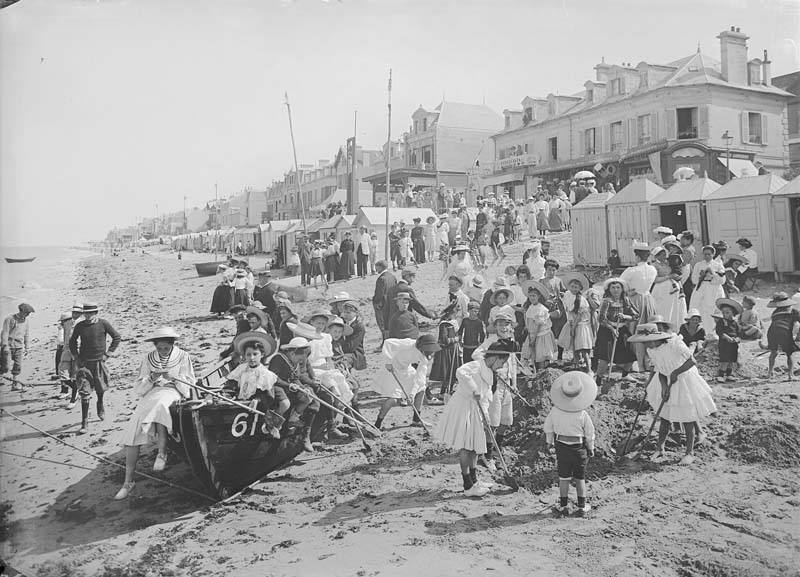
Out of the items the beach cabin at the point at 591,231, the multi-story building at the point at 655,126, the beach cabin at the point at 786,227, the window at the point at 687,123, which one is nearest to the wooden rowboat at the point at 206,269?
the beach cabin at the point at 591,231

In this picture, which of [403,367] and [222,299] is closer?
[403,367]

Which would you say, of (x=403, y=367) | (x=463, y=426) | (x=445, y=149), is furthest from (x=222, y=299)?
(x=445, y=149)

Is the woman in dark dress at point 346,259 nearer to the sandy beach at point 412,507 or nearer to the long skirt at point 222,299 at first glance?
the long skirt at point 222,299

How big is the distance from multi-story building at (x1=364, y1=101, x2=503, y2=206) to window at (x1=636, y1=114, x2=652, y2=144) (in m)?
5.35

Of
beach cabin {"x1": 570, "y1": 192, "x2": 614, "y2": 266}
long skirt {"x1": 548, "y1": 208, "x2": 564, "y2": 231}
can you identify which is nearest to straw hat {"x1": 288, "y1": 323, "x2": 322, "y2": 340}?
beach cabin {"x1": 570, "y1": 192, "x2": 614, "y2": 266}

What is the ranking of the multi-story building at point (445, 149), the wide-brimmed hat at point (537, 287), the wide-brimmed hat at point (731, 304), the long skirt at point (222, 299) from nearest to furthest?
the wide-brimmed hat at point (731, 304) < the wide-brimmed hat at point (537, 287) < the long skirt at point (222, 299) < the multi-story building at point (445, 149)

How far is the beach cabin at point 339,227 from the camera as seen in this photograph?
19566 mm

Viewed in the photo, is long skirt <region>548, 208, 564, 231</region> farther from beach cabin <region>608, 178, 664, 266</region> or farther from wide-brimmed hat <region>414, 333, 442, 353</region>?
wide-brimmed hat <region>414, 333, 442, 353</region>

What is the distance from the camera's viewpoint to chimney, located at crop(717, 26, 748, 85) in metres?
6.27

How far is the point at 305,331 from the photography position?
21.8 feet

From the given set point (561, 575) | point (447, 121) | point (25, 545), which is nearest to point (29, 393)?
point (25, 545)

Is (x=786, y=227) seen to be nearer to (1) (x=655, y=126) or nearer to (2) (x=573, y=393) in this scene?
(2) (x=573, y=393)

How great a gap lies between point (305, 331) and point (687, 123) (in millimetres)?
13105

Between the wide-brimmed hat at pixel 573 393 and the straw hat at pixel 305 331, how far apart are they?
9.62ft
